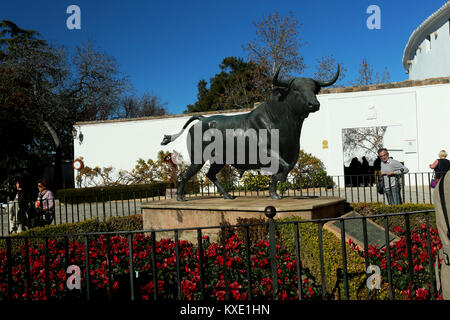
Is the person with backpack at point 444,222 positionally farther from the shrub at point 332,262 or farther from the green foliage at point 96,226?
the green foliage at point 96,226

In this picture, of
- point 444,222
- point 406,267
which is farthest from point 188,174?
point 444,222

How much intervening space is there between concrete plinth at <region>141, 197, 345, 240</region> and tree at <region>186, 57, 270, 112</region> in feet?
75.4

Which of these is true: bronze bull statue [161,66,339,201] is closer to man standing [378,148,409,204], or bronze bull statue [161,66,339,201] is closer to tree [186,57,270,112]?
man standing [378,148,409,204]

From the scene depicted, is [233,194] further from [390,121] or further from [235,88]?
[235,88]

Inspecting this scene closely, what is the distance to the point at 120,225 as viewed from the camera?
764 cm

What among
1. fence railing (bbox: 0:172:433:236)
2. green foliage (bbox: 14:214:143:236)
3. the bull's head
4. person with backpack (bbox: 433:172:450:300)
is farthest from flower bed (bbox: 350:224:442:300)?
green foliage (bbox: 14:214:143:236)

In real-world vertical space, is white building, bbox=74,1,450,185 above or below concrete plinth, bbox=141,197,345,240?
above

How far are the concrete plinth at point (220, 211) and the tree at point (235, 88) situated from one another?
75.4ft

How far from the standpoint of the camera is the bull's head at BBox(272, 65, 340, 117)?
4.98 m

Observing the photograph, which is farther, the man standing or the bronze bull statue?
the man standing

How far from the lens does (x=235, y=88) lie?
3231 centimetres
